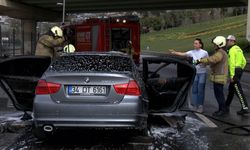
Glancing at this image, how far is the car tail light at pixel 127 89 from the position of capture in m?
7.51

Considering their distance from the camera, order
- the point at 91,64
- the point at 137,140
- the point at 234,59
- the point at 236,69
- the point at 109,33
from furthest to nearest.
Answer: the point at 109,33
the point at 234,59
the point at 236,69
the point at 137,140
the point at 91,64

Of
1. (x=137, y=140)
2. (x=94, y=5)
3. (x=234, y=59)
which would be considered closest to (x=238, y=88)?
(x=234, y=59)

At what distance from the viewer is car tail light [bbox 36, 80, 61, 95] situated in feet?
24.7

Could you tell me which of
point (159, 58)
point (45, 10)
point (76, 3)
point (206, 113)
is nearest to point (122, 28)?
point (206, 113)

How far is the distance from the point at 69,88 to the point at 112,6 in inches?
1842

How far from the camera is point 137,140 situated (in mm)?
8219

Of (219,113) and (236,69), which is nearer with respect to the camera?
(219,113)

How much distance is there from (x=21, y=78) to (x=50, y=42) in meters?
1.77

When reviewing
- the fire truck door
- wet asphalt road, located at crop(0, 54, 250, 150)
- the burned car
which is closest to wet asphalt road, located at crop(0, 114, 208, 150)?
wet asphalt road, located at crop(0, 54, 250, 150)

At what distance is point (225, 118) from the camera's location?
10.9 meters

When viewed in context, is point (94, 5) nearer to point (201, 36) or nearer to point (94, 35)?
point (94, 35)

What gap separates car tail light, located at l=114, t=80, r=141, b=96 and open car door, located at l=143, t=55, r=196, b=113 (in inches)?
57.2

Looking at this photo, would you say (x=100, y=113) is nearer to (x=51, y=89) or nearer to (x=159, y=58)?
(x=51, y=89)

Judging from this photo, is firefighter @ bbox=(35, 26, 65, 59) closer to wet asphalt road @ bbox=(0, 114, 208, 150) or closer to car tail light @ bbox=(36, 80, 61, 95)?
wet asphalt road @ bbox=(0, 114, 208, 150)
